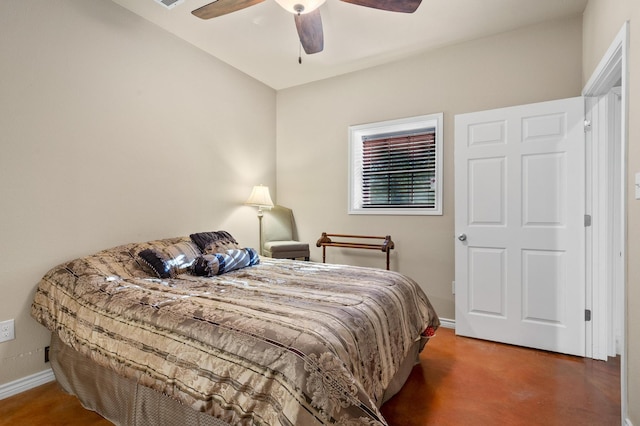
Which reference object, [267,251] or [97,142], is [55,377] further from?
[267,251]

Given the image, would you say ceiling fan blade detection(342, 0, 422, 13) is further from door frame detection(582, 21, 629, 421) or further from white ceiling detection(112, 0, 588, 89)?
door frame detection(582, 21, 629, 421)

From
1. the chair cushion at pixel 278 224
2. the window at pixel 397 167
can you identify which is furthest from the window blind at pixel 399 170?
the chair cushion at pixel 278 224

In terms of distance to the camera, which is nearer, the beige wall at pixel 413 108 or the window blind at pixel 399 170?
the beige wall at pixel 413 108

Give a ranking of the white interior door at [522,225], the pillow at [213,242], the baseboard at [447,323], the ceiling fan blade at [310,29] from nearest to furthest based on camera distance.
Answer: the ceiling fan blade at [310,29], the white interior door at [522,225], the pillow at [213,242], the baseboard at [447,323]

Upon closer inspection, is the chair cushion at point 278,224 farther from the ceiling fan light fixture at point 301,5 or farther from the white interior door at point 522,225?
the ceiling fan light fixture at point 301,5

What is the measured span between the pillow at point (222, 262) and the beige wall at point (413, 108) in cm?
139

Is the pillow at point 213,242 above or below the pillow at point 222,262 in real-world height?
above

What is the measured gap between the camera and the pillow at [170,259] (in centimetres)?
221

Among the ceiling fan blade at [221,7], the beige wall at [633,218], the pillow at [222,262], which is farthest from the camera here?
the pillow at [222,262]

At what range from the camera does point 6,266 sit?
194 centimetres

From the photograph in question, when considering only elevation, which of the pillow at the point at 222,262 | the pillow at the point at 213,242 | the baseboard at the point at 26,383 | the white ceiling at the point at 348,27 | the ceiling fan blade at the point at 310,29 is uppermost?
the white ceiling at the point at 348,27

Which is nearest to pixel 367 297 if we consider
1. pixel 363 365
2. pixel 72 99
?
pixel 363 365

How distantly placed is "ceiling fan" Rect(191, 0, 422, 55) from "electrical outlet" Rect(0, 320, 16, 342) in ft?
7.63

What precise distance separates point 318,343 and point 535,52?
10.2 ft
